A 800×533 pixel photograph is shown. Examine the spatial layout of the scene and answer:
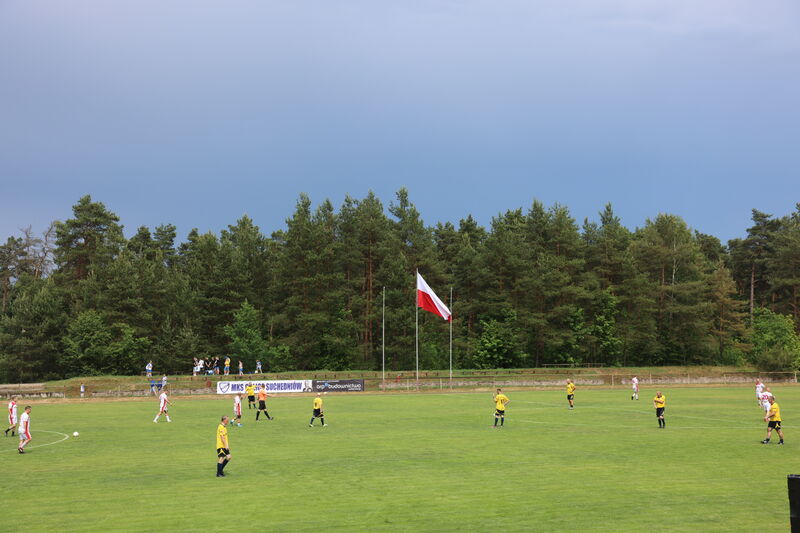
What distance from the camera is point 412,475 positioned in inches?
853

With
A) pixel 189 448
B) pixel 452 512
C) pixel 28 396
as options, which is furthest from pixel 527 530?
pixel 28 396

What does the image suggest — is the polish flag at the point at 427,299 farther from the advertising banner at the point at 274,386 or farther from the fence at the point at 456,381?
the advertising banner at the point at 274,386

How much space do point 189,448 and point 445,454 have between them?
11.3 metres

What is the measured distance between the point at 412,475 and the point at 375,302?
6952 cm

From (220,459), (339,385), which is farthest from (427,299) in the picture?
(220,459)

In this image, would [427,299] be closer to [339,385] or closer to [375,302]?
[339,385]

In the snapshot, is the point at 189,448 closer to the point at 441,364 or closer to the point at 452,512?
the point at 452,512

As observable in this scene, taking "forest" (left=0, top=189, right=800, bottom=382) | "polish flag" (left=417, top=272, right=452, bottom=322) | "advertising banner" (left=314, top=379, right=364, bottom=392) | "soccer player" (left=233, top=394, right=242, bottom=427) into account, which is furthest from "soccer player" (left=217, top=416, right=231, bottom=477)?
"forest" (left=0, top=189, right=800, bottom=382)

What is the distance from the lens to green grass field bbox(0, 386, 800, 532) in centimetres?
1608

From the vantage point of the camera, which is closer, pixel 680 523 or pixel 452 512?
pixel 680 523

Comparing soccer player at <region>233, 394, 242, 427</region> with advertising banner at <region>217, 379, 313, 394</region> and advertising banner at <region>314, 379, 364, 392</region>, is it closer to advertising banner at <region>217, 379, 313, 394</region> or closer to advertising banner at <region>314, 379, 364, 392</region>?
advertising banner at <region>217, 379, 313, 394</region>

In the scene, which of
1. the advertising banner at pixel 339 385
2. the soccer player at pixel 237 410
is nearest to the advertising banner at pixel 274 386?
the advertising banner at pixel 339 385

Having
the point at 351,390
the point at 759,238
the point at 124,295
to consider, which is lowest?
the point at 351,390

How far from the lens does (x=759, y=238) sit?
122m
